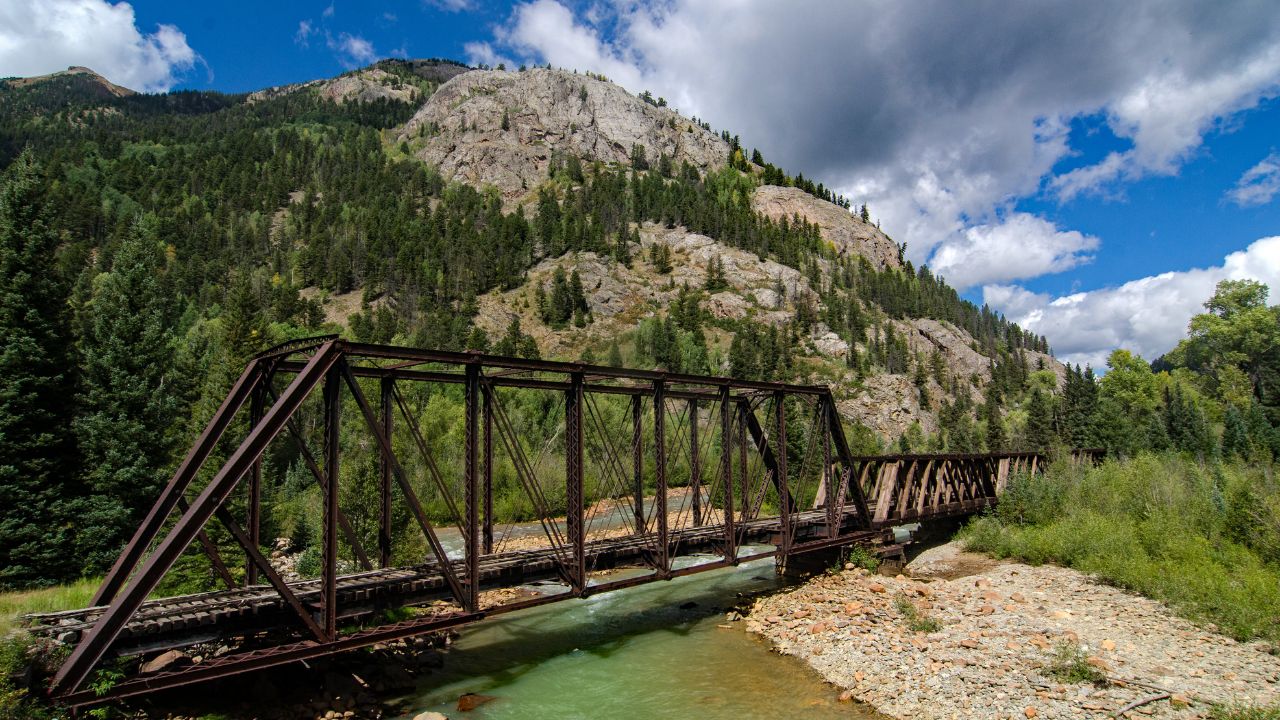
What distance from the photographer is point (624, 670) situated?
17.4 metres

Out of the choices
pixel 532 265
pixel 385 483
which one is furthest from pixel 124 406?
pixel 532 265

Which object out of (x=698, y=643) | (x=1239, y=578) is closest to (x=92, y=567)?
(x=698, y=643)

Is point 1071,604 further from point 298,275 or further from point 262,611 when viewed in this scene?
point 298,275

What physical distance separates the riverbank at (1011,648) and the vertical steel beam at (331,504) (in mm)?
11796

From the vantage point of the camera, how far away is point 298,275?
465 feet

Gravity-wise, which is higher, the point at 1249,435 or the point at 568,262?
the point at 568,262

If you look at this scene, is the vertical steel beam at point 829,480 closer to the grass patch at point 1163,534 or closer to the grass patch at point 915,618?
the grass patch at point 915,618

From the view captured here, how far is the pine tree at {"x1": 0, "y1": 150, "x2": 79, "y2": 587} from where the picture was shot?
22625mm

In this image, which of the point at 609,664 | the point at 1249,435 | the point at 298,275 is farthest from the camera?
the point at 298,275

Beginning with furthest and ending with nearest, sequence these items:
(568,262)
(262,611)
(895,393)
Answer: (568,262) → (895,393) → (262,611)

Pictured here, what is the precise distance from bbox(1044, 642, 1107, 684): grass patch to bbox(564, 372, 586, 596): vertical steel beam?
11.4m

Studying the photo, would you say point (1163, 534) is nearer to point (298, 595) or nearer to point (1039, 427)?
point (298, 595)

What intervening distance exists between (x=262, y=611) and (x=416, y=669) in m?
5.32

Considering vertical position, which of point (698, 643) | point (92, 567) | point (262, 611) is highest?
point (262, 611)
